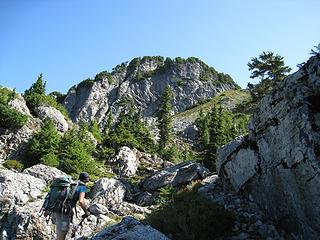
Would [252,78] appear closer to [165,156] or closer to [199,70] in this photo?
[165,156]

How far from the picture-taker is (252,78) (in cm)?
3794

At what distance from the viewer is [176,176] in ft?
90.5

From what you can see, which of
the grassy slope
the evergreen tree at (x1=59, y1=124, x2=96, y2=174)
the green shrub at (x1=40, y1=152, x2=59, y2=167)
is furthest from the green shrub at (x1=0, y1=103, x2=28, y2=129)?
the grassy slope

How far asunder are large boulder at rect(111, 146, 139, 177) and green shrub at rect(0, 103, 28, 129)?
12118mm

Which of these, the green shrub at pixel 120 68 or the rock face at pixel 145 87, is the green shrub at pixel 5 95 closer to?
the rock face at pixel 145 87

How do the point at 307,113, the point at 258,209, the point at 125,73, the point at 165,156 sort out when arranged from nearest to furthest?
the point at 307,113 → the point at 258,209 → the point at 165,156 → the point at 125,73

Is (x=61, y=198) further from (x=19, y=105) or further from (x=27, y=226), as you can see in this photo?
(x=19, y=105)

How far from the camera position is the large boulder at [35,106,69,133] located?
46.8 metres

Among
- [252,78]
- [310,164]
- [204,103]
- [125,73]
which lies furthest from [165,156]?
[125,73]

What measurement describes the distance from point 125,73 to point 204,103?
40931 millimetres

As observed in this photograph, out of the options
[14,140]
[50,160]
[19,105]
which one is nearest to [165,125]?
[19,105]

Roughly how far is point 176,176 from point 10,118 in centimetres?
2281

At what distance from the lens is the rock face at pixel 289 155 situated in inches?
396

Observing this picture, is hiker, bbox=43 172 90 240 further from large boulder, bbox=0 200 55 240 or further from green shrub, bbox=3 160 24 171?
green shrub, bbox=3 160 24 171
